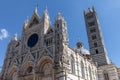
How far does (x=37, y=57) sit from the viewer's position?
25344 mm

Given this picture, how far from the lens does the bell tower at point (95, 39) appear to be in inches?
1444

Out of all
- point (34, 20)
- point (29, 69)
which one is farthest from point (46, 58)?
point (34, 20)

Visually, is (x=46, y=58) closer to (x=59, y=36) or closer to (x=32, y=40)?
(x=59, y=36)

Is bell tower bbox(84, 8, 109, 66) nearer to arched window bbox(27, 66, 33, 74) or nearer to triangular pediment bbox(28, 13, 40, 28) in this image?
triangular pediment bbox(28, 13, 40, 28)

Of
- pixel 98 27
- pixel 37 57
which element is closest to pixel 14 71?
pixel 37 57

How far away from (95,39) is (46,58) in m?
19.7

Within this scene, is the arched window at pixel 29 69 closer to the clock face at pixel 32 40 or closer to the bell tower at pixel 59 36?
the clock face at pixel 32 40

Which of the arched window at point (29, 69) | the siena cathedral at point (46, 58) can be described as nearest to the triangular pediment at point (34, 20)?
the siena cathedral at point (46, 58)

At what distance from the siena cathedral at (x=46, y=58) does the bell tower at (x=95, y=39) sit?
4.97 feet

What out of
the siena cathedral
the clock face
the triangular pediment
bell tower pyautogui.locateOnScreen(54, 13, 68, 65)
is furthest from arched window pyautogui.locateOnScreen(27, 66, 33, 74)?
the triangular pediment

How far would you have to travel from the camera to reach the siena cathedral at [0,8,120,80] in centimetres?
2289

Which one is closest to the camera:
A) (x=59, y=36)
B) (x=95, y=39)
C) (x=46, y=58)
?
(x=46, y=58)

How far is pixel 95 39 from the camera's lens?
39969 mm

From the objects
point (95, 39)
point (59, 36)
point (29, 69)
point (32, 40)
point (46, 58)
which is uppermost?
point (95, 39)
